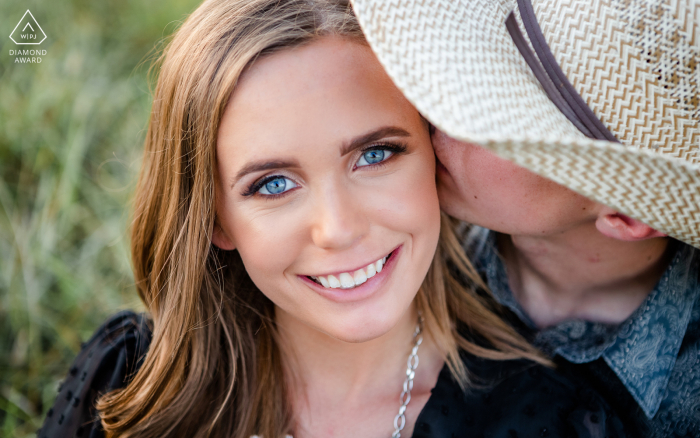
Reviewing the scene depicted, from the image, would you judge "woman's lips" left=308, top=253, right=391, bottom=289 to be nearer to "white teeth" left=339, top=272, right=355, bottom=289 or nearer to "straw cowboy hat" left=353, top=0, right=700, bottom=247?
"white teeth" left=339, top=272, right=355, bottom=289

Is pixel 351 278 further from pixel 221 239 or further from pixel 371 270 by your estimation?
pixel 221 239

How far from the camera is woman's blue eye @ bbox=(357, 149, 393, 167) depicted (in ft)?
5.21

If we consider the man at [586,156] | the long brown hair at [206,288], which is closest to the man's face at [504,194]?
the man at [586,156]

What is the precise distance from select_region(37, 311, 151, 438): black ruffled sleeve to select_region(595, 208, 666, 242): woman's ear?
5.47 ft

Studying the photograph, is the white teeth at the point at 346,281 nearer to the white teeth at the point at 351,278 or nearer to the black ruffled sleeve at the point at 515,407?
the white teeth at the point at 351,278

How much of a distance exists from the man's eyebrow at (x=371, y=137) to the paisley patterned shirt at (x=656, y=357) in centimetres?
94

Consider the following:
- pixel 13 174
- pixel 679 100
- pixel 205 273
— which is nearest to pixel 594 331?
pixel 679 100

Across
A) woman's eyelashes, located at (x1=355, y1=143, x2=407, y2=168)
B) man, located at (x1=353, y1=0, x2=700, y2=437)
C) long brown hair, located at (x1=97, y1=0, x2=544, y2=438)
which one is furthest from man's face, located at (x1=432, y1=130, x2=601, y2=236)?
long brown hair, located at (x1=97, y1=0, x2=544, y2=438)

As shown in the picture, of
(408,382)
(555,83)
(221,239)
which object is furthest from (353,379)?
(555,83)

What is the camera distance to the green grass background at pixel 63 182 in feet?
10.1

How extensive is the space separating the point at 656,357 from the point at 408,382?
798 mm

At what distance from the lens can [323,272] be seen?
1.59 m

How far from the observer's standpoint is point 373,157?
63.1 inches

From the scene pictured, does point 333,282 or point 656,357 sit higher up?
point 333,282
